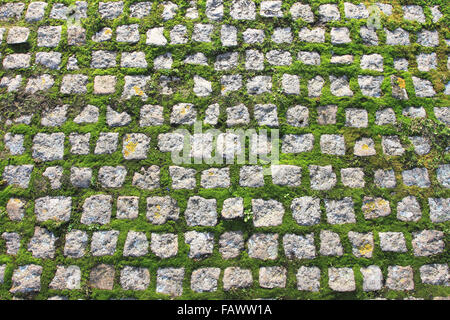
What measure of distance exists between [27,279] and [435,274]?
5147 mm

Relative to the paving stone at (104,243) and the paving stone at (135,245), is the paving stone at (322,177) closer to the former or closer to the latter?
the paving stone at (135,245)

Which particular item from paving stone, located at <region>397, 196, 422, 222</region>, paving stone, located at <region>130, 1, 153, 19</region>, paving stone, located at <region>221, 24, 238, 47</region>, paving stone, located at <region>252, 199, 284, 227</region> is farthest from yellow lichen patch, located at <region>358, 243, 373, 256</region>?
paving stone, located at <region>130, 1, 153, 19</region>

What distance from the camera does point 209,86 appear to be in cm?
521

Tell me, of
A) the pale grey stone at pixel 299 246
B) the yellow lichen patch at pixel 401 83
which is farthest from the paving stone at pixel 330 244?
the yellow lichen patch at pixel 401 83

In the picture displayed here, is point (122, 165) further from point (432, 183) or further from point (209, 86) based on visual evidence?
point (432, 183)

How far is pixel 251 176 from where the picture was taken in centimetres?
484

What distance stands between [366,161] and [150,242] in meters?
3.08

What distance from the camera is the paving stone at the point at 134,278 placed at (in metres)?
4.51

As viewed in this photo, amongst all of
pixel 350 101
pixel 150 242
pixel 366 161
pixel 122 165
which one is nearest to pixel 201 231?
pixel 150 242

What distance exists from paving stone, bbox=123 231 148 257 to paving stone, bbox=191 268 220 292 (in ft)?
2.33

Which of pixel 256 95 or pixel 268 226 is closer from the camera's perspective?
pixel 268 226

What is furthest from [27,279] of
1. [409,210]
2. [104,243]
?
[409,210]

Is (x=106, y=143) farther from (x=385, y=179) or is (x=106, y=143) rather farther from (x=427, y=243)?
(x=427, y=243)

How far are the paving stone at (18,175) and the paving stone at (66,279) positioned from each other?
1261 millimetres
